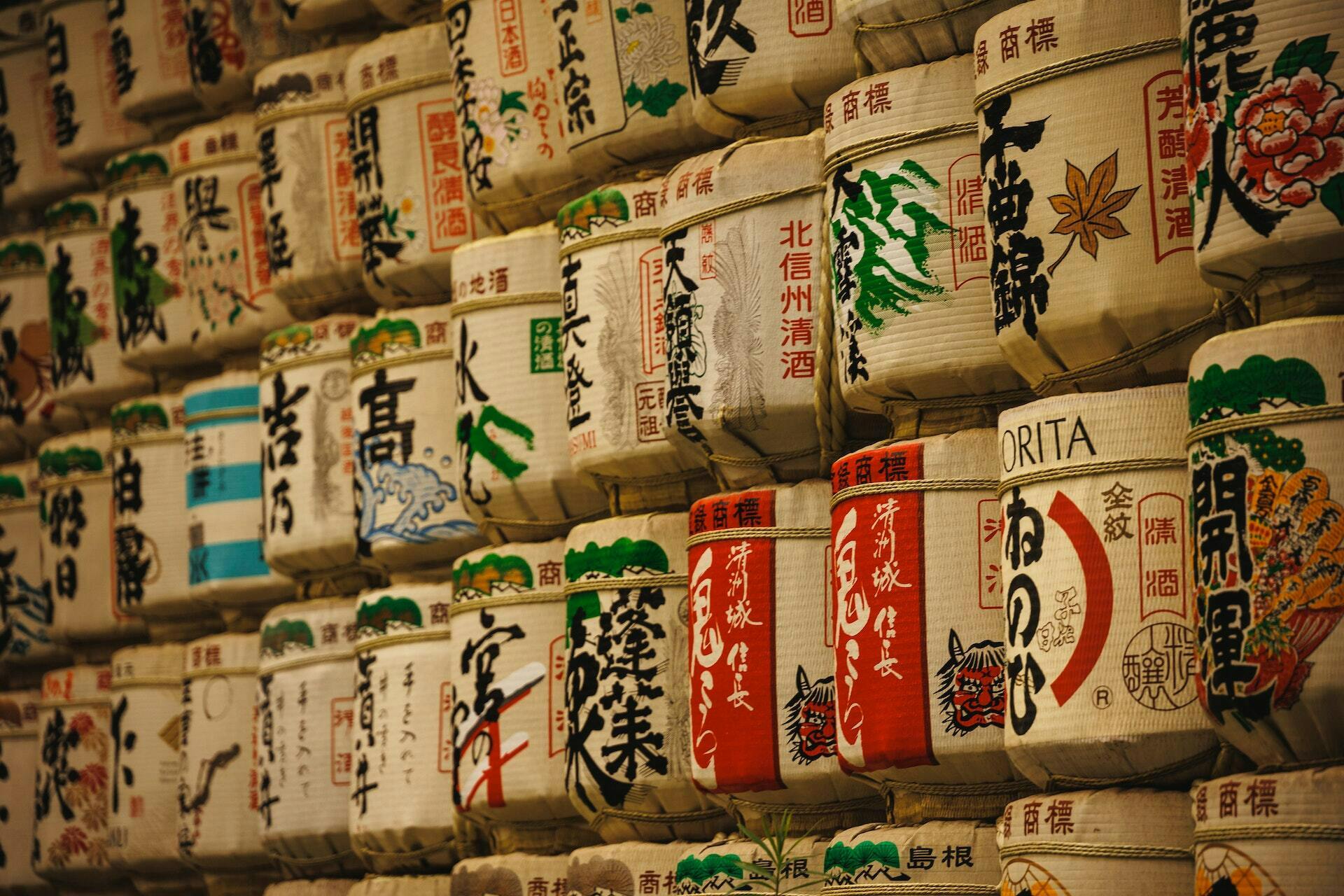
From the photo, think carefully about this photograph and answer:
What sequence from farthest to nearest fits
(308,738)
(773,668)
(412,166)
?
(308,738) → (412,166) → (773,668)

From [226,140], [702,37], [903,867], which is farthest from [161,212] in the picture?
[903,867]

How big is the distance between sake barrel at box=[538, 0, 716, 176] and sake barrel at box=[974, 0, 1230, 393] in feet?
2.13

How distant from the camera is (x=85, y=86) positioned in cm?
420

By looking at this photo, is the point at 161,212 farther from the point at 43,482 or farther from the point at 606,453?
the point at 606,453

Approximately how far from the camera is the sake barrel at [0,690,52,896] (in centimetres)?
427

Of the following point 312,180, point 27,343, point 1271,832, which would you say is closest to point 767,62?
point 1271,832

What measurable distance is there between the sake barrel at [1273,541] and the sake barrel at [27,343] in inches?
115

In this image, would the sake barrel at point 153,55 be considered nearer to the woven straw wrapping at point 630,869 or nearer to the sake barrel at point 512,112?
the sake barrel at point 512,112

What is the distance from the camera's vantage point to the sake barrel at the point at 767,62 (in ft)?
8.23

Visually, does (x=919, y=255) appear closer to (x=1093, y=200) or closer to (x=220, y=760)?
(x=1093, y=200)

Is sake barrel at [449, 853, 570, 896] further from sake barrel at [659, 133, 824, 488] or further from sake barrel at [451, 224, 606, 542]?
sake barrel at [659, 133, 824, 488]

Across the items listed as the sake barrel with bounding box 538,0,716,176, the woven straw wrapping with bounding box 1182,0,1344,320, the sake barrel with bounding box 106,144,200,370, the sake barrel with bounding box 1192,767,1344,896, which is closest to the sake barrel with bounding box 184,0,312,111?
the sake barrel with bounding box 106,144,200,370

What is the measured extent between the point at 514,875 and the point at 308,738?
0.59 meters

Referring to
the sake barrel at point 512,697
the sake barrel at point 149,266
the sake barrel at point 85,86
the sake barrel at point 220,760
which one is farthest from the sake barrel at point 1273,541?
the sake barrel at point 85,86
